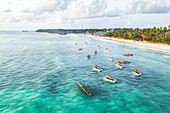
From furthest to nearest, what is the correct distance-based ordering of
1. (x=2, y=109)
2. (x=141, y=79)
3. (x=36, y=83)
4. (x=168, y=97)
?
(x=141, y=79)
(x=36, y=83)
(x=168, y=97)
(x=2, y=109)

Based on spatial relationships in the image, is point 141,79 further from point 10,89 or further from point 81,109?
point 10,89

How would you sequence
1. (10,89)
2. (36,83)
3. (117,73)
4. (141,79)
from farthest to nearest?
1. (117,73)
2. (141,79)
3. (36,83)
4. (10,89)

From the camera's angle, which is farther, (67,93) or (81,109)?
(67,93)

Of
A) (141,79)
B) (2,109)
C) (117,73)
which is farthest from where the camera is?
(117,73)

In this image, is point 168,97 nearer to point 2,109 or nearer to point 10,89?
point 2,109

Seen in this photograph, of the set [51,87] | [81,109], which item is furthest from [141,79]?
[51,87]

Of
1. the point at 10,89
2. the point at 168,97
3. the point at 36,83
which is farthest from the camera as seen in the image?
the point at 36,83

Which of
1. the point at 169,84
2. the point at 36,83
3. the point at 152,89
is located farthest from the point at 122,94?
the point at 36,83

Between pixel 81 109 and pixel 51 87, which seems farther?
pixel 51 87
